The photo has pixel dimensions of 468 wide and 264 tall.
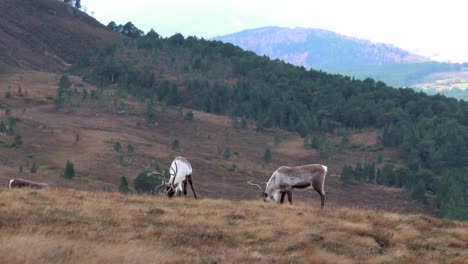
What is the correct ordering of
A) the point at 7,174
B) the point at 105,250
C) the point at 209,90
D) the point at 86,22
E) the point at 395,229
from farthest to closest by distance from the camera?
the point at 86,22
the point at 209,90
the point at 7,174
the point at 395,229
the point at 105,250

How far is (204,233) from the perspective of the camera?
589 inches

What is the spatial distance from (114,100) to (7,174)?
45.9 metres

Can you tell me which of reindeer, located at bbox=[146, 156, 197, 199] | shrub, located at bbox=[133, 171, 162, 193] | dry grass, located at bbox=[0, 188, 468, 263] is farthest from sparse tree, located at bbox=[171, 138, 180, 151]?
dry grass, located at bbox=[0, 188, 468, 263]

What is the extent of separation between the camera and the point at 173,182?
22516 mm

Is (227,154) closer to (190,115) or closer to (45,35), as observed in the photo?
(190,115)

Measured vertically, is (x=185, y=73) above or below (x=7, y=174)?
above

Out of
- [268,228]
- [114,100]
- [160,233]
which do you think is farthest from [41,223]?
[114,100]

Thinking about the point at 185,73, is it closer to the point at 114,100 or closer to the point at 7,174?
the point at 114,100

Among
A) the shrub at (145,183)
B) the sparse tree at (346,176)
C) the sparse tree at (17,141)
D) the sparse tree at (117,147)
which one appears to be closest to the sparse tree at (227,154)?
the sparse tree at (117,147)

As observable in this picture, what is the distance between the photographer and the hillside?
13538cm

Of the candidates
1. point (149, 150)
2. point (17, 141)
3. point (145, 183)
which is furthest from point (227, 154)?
point (145, 183)

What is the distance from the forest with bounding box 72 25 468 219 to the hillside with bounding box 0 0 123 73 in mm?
12673

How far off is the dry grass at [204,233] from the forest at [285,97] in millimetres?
58434

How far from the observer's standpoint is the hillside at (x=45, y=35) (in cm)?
13538
